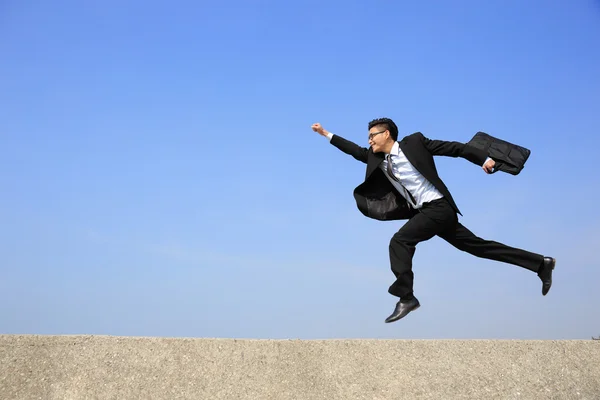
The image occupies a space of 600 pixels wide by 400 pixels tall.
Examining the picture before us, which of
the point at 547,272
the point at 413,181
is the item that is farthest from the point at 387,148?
the point at 547,272

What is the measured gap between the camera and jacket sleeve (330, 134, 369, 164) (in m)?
7.00

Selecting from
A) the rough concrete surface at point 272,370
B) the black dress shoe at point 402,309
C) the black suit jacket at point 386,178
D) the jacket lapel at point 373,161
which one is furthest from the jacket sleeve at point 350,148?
the rough concrete surface at point 272,370

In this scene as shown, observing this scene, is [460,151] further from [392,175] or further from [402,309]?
[402,309]

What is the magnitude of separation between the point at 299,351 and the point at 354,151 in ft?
7.17

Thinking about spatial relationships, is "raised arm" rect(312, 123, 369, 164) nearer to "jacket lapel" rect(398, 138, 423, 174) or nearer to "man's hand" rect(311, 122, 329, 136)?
"man's hand" rect(311, 122, 329, 136)

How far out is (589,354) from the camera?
24.6ft

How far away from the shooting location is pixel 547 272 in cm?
701

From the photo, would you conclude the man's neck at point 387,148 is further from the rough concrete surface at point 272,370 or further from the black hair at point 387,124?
the rough concrete surface at point 272,370

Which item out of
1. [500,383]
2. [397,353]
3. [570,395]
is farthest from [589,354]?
[397,353]

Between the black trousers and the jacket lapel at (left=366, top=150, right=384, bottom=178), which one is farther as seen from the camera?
the jacket lapel at (left=366, top=150, right=384, bottom=178)

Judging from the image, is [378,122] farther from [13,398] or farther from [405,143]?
[13,398]

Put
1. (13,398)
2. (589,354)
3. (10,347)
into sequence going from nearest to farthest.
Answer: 1. (13,398)
2. (10,347)
3. (589,354)

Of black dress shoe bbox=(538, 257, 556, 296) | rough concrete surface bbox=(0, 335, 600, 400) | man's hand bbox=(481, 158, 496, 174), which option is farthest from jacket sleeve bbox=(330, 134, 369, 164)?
black dress shoe bbox=(538, 257, 556, 296)

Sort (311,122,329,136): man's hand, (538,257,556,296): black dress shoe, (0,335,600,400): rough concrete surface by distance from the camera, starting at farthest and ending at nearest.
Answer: (311,122,329,136): man's hand → (538,257,556,296): black dress shoe → (0,335,600,400): rough concrete surface
